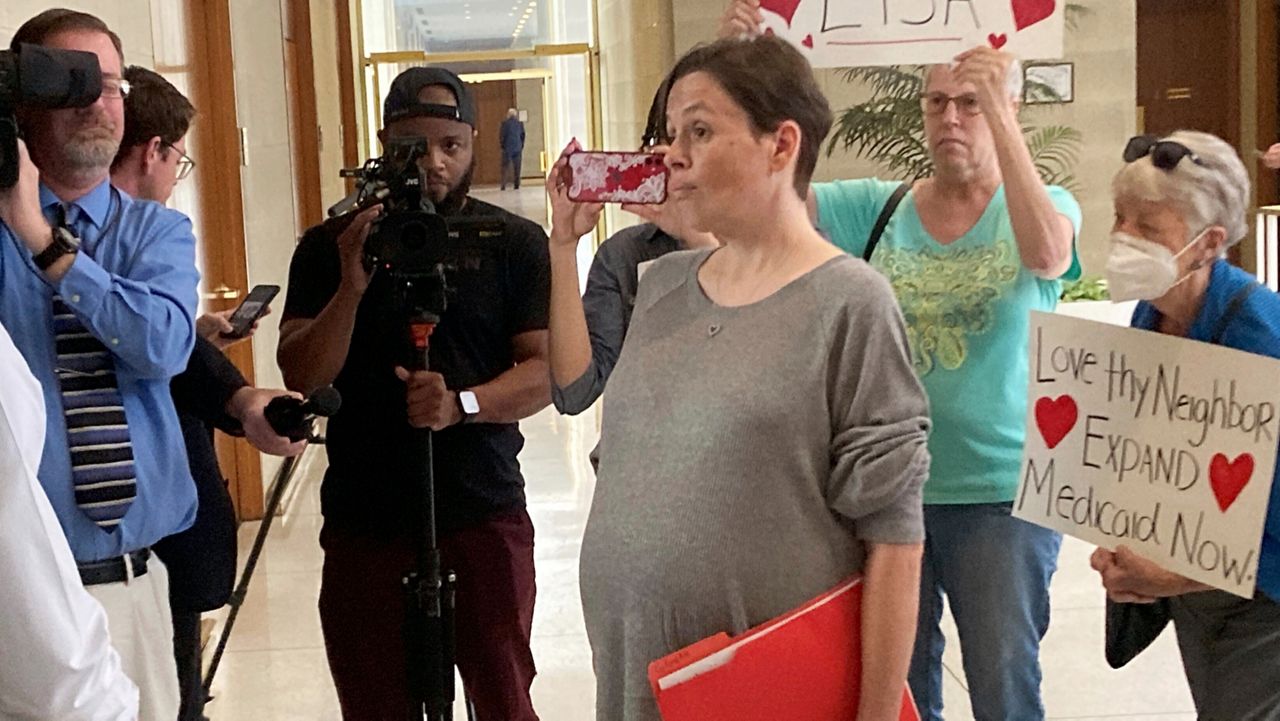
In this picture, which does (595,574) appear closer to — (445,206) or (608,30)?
(445,206)

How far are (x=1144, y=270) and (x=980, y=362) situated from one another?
0.44 metres

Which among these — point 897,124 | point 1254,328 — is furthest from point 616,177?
point 897,124

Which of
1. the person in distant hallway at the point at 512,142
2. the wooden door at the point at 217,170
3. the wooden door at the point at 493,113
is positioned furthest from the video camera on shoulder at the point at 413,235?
the wooden door at the point at 493,113

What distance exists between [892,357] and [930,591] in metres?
0.95

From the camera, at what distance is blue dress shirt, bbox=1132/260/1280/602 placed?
68.0 inches

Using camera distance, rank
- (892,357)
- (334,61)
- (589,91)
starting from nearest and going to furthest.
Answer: (892,357)
(334,61)
(589,91)

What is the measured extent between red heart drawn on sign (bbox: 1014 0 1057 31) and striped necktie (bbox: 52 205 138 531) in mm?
1567

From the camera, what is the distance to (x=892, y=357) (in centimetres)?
145

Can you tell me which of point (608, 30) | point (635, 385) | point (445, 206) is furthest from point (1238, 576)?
point (608, 30)

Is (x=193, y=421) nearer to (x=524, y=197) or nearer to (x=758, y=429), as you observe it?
(x=758, y=429)

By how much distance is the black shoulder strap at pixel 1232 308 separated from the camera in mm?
1771

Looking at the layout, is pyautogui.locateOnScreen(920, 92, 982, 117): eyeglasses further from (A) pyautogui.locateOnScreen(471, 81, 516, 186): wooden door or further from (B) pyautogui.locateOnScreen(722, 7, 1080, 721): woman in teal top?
(A) pyautogui.locateOnScreen(471, 81, 516, 186): wooden door

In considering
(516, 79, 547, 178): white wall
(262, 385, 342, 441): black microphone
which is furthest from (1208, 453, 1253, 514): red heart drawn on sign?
(516, 79, 547, 178): white wall

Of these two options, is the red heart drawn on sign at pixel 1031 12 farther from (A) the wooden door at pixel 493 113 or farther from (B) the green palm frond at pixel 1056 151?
(A) the wooden door at pixel 493 113
